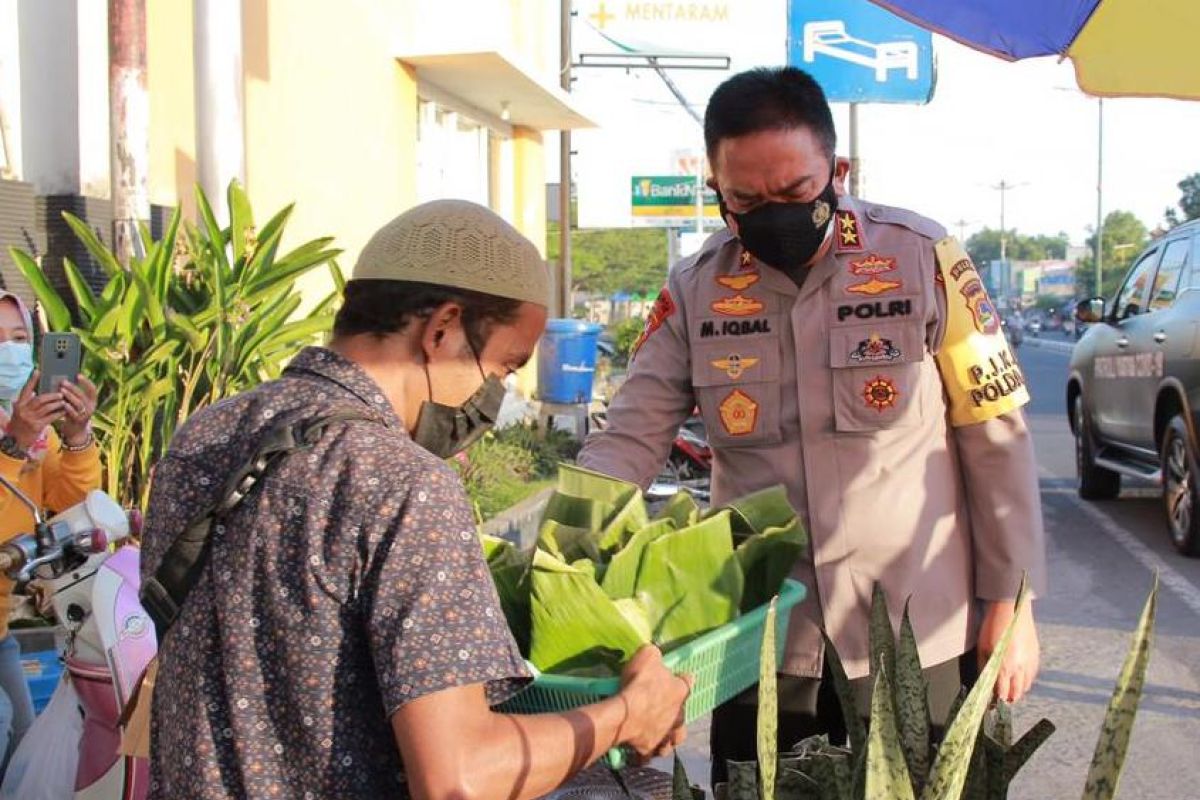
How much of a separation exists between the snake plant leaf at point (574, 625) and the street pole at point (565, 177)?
17387 mm

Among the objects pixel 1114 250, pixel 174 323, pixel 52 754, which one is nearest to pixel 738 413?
pixel 52 754

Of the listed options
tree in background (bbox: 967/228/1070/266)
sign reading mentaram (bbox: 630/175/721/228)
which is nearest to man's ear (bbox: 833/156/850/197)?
sign reading mentaram (bbox: 630/175/721/228)

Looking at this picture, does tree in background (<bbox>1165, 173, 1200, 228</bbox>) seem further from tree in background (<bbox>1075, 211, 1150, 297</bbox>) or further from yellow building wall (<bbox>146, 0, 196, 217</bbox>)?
yellow building wall (<bbox>146, 0, 196, 217</bbox>)

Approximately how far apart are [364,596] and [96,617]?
1.71 m

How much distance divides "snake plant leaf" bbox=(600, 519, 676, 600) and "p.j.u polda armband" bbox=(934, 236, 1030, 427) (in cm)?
90

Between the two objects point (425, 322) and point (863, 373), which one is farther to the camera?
point (863, 373)

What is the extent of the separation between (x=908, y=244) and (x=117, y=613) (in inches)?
77.4

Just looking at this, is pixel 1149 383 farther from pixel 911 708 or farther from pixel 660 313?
pixel 911 708

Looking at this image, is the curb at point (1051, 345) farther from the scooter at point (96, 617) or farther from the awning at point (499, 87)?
the scooter at point (96, 617)

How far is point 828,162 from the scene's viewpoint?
2.62m

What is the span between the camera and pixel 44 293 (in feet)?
16.4

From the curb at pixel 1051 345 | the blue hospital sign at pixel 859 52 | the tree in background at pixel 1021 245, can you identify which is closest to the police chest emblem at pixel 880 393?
the blue hospital sign at pixel 859 52

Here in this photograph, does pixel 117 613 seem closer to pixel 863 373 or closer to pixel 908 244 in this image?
A: pixel 863 373

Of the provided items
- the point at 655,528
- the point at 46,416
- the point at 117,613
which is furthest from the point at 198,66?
the point at 655,528
